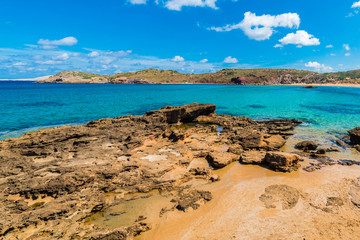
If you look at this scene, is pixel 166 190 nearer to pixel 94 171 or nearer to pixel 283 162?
pixel 94 171

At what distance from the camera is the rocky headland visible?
24.7 feet

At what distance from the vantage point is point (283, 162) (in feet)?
40.4

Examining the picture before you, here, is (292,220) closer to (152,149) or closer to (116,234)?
(116,234)

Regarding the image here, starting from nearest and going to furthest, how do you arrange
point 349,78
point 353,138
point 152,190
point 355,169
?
point 152,190, point 355,169, point 353,138, point 349,78

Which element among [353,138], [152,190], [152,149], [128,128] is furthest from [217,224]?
[353,138]

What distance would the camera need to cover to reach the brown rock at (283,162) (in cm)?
1229

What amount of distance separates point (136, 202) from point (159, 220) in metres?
1.86

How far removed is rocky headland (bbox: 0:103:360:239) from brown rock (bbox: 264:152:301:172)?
0.07 m

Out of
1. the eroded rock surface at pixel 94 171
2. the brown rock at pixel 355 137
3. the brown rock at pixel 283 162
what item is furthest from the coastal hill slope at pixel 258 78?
the brown rock at pixel 283 162

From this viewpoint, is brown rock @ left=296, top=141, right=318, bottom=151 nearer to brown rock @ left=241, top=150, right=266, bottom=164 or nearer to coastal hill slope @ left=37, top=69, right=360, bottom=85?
brown rock @ left=241, top=150, right=266, bottom=164

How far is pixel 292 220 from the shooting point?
26.0 feet

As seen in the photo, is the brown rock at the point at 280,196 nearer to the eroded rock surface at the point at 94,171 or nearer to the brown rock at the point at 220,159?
the eroded rock surface at the point at 94,171

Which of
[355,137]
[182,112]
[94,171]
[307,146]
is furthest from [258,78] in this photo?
[94,171]

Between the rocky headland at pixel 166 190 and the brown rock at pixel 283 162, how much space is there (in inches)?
2.9
